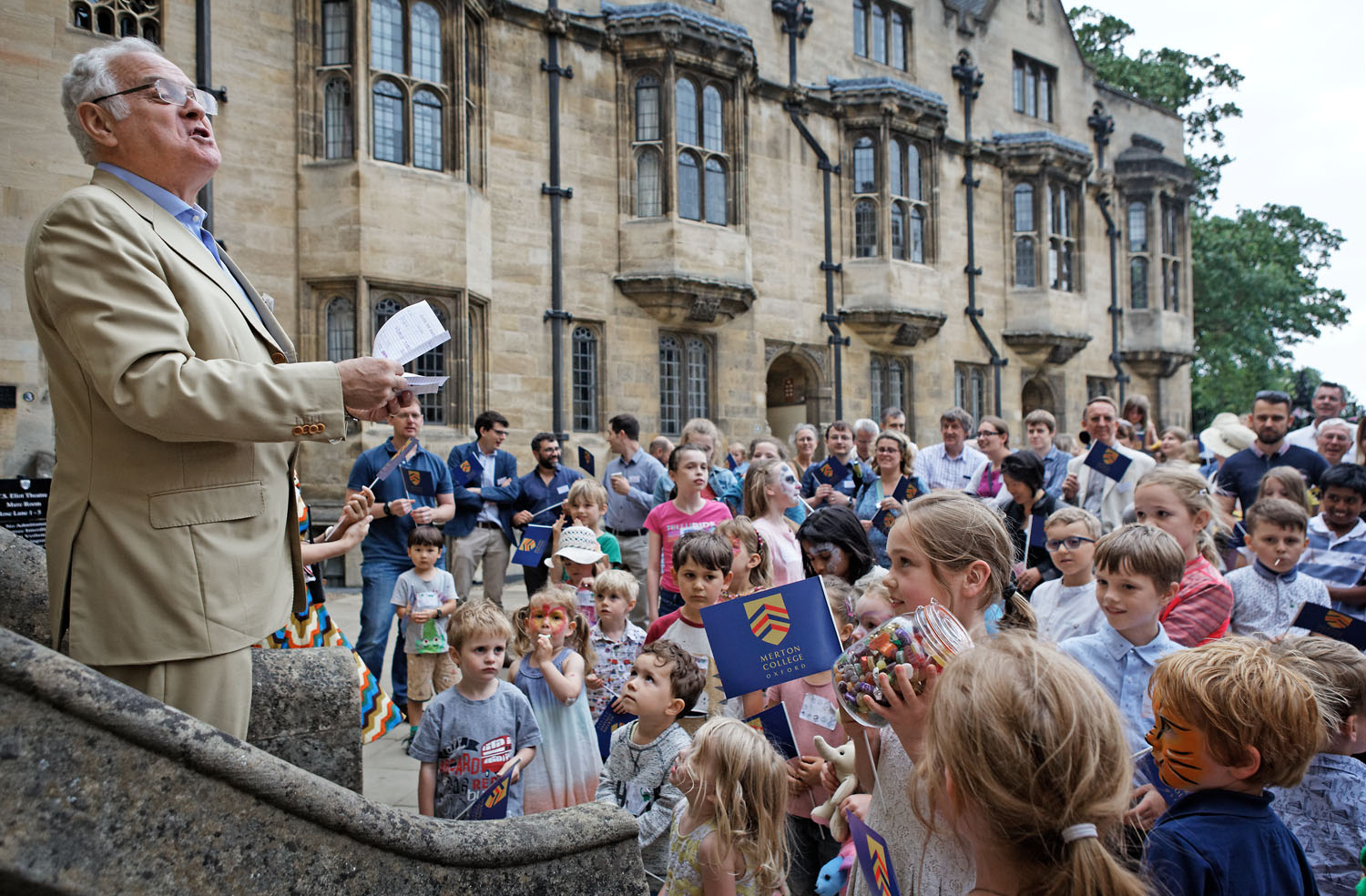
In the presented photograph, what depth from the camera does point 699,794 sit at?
9.18ft

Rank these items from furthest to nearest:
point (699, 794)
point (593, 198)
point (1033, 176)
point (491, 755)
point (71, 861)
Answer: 1. point (1033, 176)
2. point (593, 198)
3. point (491, 755)
4. point (699, 794)
5. point (71, 861)

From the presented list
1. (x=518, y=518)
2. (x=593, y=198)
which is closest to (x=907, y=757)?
(x=518, y=518)

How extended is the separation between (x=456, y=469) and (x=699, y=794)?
5637mm

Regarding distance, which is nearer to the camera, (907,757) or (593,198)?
(907,757)

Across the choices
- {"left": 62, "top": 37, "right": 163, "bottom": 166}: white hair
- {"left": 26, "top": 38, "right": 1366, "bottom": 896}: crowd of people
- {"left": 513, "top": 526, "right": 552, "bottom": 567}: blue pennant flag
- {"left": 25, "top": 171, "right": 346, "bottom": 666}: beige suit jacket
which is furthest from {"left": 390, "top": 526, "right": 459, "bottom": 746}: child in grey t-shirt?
{"left": 62, "top": 37, "right": 163, "bottom": 166}: white hair

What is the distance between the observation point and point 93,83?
2180mm

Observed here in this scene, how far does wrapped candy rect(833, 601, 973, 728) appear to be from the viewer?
5.84ft

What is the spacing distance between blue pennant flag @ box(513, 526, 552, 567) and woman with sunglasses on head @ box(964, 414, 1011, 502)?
10.7ft

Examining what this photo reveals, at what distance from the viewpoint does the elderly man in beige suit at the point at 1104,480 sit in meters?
6.81

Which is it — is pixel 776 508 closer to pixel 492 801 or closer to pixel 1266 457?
pixel 492 801

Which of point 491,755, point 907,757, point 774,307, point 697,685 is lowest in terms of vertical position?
point 491,755

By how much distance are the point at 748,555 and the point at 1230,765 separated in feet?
9.20

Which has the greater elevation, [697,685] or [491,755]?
[697,685]

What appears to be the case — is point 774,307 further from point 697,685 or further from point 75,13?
point 697,685
